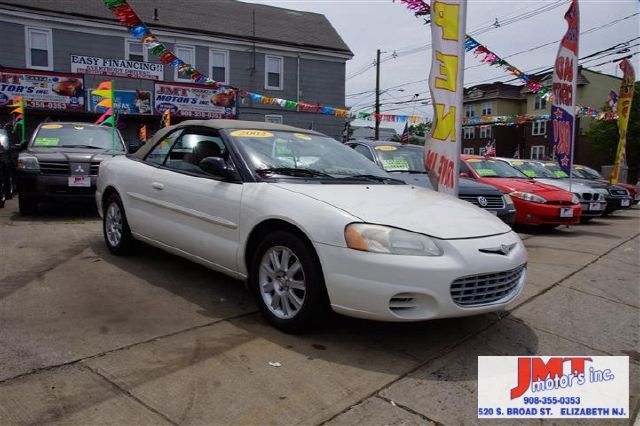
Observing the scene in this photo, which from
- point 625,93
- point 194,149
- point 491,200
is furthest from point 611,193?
point 194,149

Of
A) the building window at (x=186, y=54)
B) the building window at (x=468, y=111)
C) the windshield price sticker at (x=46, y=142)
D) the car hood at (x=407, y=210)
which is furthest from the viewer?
the building window at (x=468, y=111)

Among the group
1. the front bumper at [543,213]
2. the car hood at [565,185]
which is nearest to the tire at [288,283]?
the front bumper at [543,213]

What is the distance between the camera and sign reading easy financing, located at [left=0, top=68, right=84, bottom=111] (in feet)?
52.9

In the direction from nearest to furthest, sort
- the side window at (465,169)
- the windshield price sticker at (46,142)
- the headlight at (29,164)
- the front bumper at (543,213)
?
the headlight at (29,164) < the windshield price sticker at (46,142) < the front bumper at (543,213) < the side window at (465,169)

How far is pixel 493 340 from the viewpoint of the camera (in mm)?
3424

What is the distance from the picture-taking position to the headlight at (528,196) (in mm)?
8445

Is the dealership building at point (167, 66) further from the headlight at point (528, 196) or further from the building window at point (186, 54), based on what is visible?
the headlight at point (528, 196)

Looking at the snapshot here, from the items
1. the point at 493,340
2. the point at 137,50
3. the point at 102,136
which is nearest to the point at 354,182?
the point at 493,340

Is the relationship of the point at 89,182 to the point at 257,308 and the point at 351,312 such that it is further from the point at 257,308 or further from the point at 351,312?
the point at 351,312

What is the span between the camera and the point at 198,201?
4004 mm

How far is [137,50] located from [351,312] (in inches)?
725

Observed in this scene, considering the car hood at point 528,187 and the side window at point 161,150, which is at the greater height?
the side window at point 161,150

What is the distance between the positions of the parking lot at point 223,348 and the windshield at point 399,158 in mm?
2931

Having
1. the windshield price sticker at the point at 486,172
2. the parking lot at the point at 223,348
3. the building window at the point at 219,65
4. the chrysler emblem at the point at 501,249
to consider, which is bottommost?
the parking lot at the point at 223,348
